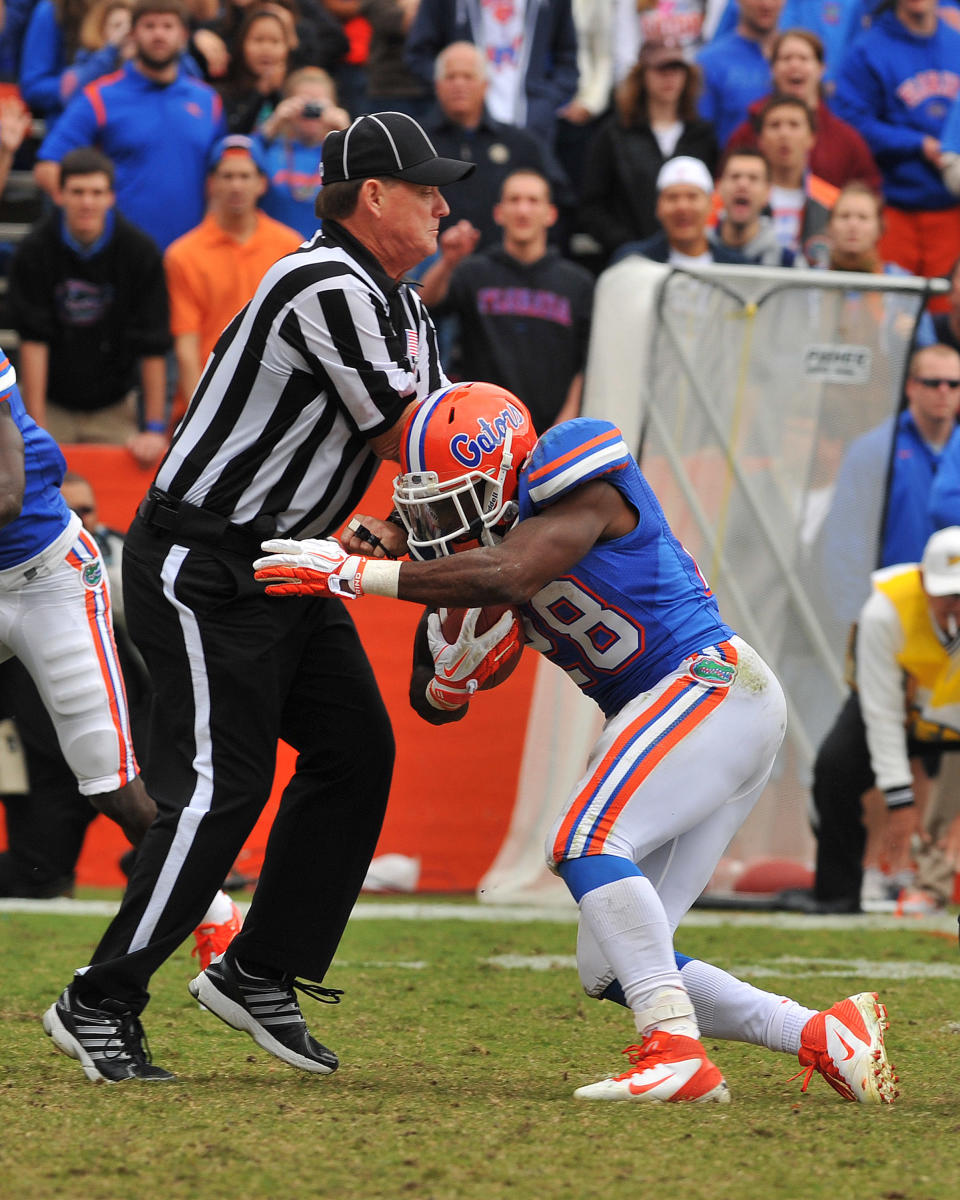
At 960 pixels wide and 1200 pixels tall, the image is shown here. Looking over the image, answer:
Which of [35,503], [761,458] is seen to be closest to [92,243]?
[761,458]

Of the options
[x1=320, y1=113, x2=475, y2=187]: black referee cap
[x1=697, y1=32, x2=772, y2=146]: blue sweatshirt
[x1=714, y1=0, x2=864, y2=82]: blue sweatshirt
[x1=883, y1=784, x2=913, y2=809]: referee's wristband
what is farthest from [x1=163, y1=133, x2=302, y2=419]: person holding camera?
[x1=320, y1=113, x2=475, y2=187]: black referee cap

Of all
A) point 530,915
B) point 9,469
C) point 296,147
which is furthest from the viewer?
point 296,147

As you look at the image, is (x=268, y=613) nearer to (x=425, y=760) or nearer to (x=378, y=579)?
(x=378, y=579)

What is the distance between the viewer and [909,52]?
9.53 m

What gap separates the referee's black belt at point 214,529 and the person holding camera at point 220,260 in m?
4.21

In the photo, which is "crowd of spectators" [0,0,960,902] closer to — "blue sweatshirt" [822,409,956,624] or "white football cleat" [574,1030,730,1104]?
"blue sweatshirt" [822,409,956,624]

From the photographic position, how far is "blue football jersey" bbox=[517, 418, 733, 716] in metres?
3.60

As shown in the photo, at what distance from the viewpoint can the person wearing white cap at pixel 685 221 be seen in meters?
8.18

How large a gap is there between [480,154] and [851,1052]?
5.84m

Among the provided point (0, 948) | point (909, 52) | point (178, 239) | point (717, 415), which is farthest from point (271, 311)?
point (909, 52)

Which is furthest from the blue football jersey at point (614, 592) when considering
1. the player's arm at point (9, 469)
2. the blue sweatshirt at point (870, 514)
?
the blue sweatshirt at point (870, 514)

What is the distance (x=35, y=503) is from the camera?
481cm

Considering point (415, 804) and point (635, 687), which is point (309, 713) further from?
point (415, 804)

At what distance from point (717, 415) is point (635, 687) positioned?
3.97 m
